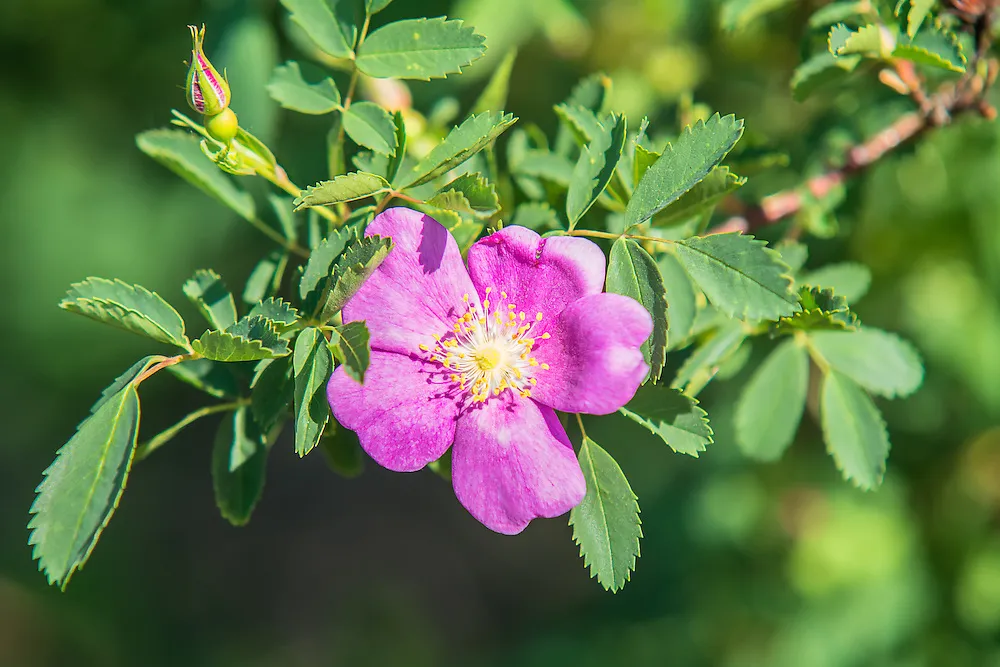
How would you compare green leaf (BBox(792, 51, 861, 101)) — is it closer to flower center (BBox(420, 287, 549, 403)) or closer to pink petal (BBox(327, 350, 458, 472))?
flower center (BBox(420, 287, 549, 403))

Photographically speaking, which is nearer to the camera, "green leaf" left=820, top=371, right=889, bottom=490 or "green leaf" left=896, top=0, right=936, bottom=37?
"green leaf" left=896, top=0, right=936, bottom=37

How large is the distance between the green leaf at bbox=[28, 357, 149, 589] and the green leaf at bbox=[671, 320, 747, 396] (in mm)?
828

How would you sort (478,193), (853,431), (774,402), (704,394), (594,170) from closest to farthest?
(478,193) < (594,170) < (853,431) < (774,402) < (704,394)

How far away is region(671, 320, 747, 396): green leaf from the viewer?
53.8 inches

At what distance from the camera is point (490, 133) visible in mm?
1105

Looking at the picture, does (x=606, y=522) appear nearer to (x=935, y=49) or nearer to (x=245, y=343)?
(x=245, y=343)

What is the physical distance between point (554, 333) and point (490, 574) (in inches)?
159

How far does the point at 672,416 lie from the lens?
1180mm

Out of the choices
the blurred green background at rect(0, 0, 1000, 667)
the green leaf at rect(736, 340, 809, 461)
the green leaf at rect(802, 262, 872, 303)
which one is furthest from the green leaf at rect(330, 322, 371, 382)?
the green leaf at rect(802, 262, 872, 303)

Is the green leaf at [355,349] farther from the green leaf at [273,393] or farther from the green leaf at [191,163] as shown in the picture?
the green leaf at [191,163]

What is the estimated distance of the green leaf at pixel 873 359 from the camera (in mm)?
1526

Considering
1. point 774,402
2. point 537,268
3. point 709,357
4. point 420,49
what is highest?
point 420,49

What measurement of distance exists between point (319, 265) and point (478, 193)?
0.82 feet

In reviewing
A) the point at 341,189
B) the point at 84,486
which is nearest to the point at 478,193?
the point at 341,189
